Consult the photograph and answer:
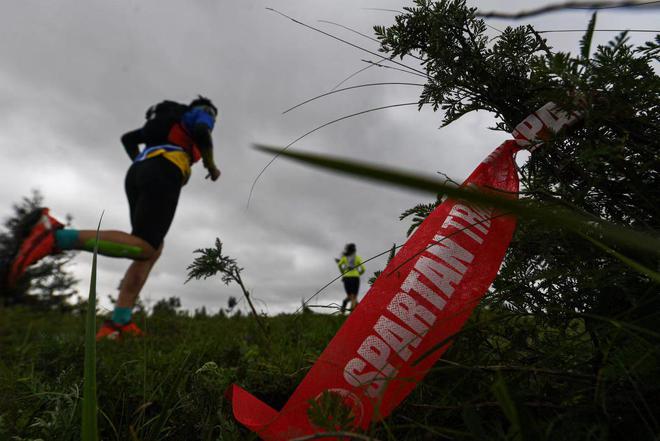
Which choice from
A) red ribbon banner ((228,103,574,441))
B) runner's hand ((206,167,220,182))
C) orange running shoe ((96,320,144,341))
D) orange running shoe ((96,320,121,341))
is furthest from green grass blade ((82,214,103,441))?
runner's hand ((206,167,220,182))

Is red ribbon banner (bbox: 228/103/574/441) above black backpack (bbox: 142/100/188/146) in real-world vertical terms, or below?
below

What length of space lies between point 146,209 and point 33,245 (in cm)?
108

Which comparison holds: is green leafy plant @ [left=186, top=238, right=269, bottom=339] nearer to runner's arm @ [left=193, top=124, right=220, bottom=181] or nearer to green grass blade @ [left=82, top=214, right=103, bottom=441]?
green grass blade @ [left=82, top=214, right=103, bottom=441]

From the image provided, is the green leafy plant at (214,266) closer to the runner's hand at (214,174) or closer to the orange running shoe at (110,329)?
the orange running shoe at (110,329)

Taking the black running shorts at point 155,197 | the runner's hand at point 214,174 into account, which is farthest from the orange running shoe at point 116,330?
the runner's hand at point 214,174

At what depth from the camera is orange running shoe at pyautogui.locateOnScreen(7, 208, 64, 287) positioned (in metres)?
3.94

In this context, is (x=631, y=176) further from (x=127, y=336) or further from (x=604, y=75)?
(x=127, y=336)

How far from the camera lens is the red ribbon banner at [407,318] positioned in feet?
3.11

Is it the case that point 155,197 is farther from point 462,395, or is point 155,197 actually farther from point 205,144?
point 462,395

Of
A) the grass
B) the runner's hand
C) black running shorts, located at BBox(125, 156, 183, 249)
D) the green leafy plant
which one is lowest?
the grass

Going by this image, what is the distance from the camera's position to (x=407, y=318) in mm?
1010

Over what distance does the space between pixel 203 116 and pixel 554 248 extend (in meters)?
4.23

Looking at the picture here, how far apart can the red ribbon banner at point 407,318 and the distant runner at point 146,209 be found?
313cm

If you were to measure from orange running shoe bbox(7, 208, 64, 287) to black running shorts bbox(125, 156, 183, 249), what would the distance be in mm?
745
